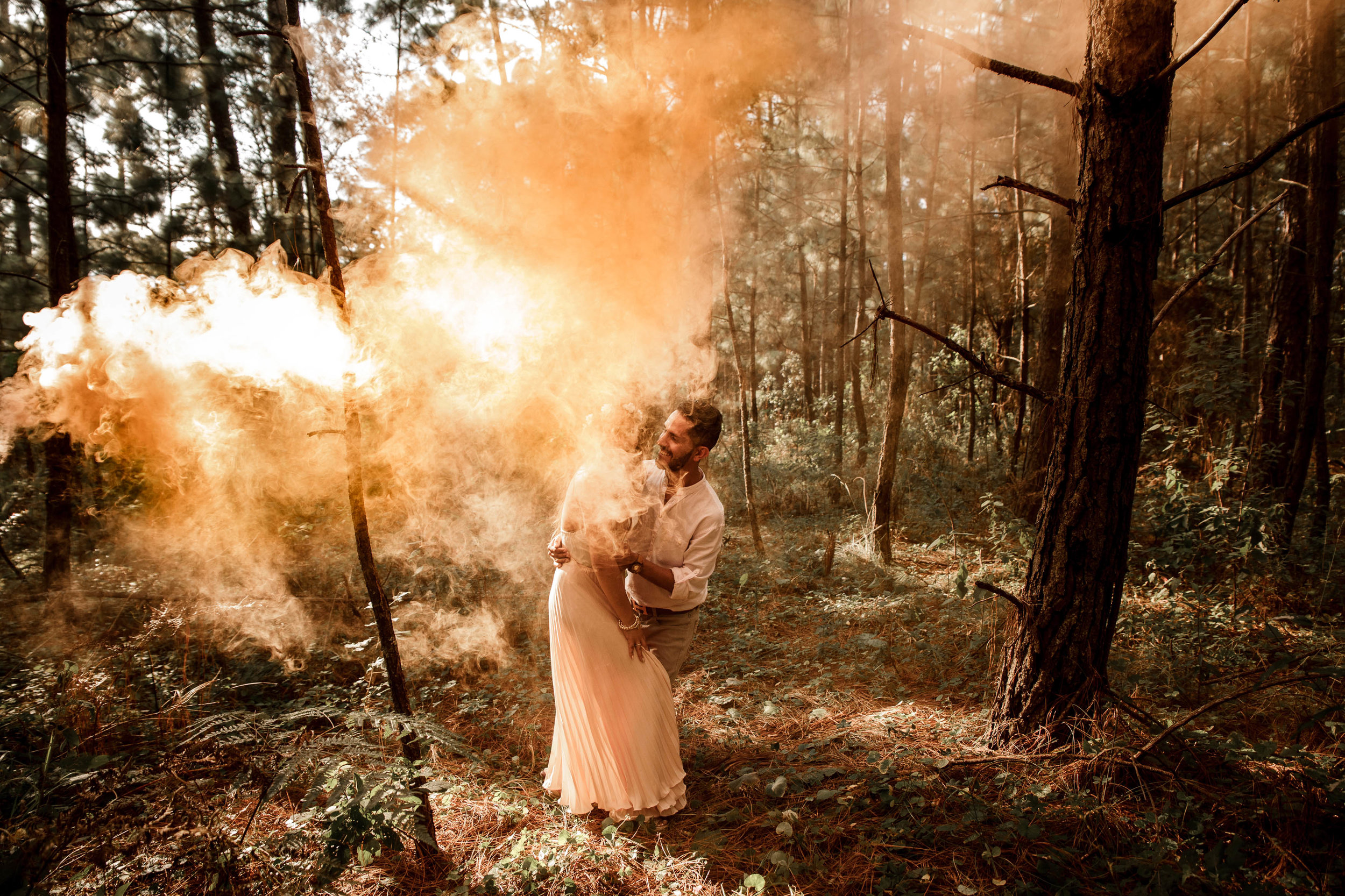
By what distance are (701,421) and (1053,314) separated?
20.3 ft

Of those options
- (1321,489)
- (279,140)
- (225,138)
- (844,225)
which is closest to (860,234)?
(844,225)

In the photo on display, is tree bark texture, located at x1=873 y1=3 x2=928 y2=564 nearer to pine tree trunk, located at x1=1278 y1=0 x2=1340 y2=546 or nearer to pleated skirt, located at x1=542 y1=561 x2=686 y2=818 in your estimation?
pine tree trunk, located at x1=1278 y1=0 x2=1340 y2=546

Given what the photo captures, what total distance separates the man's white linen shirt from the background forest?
1003 mm

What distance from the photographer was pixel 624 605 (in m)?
3.02

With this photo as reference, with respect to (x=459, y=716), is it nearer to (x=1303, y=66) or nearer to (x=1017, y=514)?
(x=1017, y=514)

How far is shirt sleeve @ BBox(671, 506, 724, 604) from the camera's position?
307 cm

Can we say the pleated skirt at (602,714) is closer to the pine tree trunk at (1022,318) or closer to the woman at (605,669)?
the woman at (605,669)

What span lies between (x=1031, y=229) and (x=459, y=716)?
19.0 meters

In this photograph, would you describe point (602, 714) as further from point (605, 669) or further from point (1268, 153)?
point (1268, 153)

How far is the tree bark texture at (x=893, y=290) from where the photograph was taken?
7250 mm

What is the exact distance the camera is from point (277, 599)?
5488 millimetres

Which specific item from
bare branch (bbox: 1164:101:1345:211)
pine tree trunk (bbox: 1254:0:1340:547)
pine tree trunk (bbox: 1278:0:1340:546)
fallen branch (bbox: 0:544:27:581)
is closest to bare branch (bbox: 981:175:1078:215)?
bare branch (bbox: 1164:101:1345:211)

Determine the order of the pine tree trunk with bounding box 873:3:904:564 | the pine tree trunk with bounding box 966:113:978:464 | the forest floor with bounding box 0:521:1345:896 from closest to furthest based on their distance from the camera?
1. the forest floor with bounding box 0:521:1345:896
2. the pine tree trunk with bounding box 873:3:904:564
3. the pine tree trunk with bounding box 966:113:978:464

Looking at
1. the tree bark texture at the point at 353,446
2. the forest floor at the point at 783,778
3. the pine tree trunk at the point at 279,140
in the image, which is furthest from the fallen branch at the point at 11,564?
the tree bark texture at the point at 353,446
